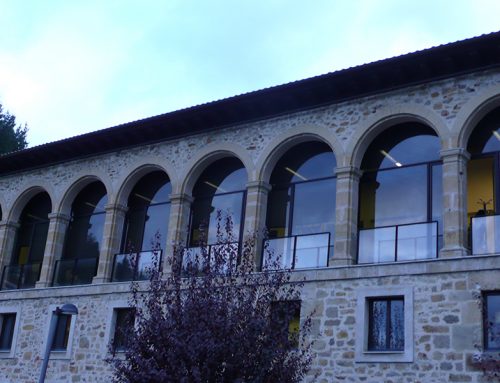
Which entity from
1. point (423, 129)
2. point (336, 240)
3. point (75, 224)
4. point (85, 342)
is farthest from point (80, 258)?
point (423, 129)

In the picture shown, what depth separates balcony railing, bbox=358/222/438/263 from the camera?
598 inches

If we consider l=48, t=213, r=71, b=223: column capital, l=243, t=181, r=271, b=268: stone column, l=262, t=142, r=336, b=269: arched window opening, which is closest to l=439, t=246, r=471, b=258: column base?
l=262, t=142, r=336, b=269: arched window opening

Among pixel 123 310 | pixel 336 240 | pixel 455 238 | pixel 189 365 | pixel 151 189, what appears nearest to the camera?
pixel 189 365

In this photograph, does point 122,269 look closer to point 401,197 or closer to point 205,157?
point 205,157

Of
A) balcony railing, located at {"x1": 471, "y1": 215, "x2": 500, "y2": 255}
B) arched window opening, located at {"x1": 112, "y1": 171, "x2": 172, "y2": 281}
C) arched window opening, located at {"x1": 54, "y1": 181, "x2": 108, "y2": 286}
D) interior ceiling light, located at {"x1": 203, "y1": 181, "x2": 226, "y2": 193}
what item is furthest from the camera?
arched window opening, located at {"x1": 54, "y1": 181, "x2": 108, "y2": 286}

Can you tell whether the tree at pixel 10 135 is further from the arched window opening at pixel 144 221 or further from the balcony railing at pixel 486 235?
the balcony railing at pixel 486 235

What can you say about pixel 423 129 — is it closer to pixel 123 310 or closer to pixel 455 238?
pixel 455 238

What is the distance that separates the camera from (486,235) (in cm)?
1446

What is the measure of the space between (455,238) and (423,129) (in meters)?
3.09

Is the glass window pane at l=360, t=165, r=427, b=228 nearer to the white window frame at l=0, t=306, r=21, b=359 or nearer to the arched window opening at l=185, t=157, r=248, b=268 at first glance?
the arched window opening at l=185, t=157, r=248, b=268

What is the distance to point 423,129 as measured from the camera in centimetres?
1661

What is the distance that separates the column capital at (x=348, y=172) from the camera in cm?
1658

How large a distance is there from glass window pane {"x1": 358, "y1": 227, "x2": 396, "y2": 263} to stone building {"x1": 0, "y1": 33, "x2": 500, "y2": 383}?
0.03 metres

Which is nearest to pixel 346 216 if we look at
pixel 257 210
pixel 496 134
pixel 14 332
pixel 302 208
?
pixel 302 208
